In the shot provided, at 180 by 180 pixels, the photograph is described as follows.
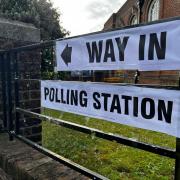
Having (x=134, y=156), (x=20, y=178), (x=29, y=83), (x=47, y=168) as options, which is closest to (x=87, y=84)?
(x=47, y=168)

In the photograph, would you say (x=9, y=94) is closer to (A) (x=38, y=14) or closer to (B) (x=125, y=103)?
(B) (x=125, y=103)

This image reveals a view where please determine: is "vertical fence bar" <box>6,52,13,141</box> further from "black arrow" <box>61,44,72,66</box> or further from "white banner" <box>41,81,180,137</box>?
"black arrow" <box>61,44,72,66</box>

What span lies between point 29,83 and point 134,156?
6.53ft

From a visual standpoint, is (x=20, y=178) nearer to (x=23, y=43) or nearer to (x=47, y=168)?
(x=47, y=168)

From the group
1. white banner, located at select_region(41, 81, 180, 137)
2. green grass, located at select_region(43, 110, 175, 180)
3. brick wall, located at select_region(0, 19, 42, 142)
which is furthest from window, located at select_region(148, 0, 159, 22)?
white banner, located at select_region(41, 81, 180, 137)

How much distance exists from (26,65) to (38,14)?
14356 millimetres

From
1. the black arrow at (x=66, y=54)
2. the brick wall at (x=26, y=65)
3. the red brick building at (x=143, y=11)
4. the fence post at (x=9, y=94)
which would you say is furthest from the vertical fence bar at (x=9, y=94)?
the red brick building at (x=143, y=11)

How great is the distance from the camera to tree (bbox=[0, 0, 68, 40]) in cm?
1491

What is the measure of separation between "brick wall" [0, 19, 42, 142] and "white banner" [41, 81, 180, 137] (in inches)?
42.3

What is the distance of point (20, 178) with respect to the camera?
2.31 metres

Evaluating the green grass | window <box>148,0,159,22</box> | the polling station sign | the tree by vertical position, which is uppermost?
window <box>148,0,159,22</box>

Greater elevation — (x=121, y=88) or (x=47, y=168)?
(x=121, y=88)

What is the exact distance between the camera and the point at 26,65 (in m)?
3.20

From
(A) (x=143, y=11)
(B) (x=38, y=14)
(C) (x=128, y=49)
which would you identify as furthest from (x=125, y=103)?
(A) (x=143, y=11)
